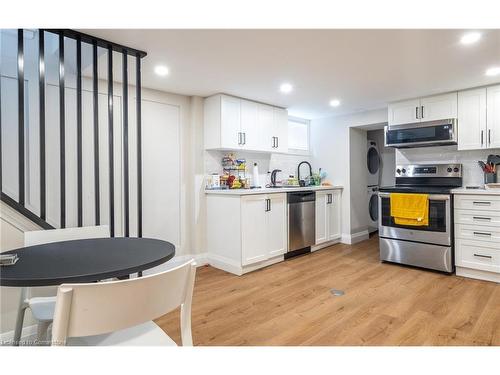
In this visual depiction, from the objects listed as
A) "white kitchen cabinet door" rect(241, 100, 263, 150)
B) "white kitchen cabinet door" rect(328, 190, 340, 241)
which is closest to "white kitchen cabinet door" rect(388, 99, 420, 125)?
"white kitchen cabinet door" rect(328, 190, 340, 241)

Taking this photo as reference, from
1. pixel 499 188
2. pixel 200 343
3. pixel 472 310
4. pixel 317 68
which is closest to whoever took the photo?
pixel 200 343

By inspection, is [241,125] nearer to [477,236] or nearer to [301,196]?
[301,196]

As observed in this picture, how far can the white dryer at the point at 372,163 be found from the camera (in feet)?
18.4

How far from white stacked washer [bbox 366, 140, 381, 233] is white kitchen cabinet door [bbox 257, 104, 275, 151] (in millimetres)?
2197

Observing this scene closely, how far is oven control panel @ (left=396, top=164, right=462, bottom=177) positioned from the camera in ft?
12.8

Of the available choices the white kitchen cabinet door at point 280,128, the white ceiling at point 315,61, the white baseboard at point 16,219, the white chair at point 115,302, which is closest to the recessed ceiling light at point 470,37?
the white ceiling at point 315,61

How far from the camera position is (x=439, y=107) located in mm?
3838

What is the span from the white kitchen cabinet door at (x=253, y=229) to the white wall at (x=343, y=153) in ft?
6.42

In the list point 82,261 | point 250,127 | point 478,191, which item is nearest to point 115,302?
point 82,261

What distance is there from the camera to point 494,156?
3576 millimetres

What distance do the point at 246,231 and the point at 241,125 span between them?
143 centimetres
